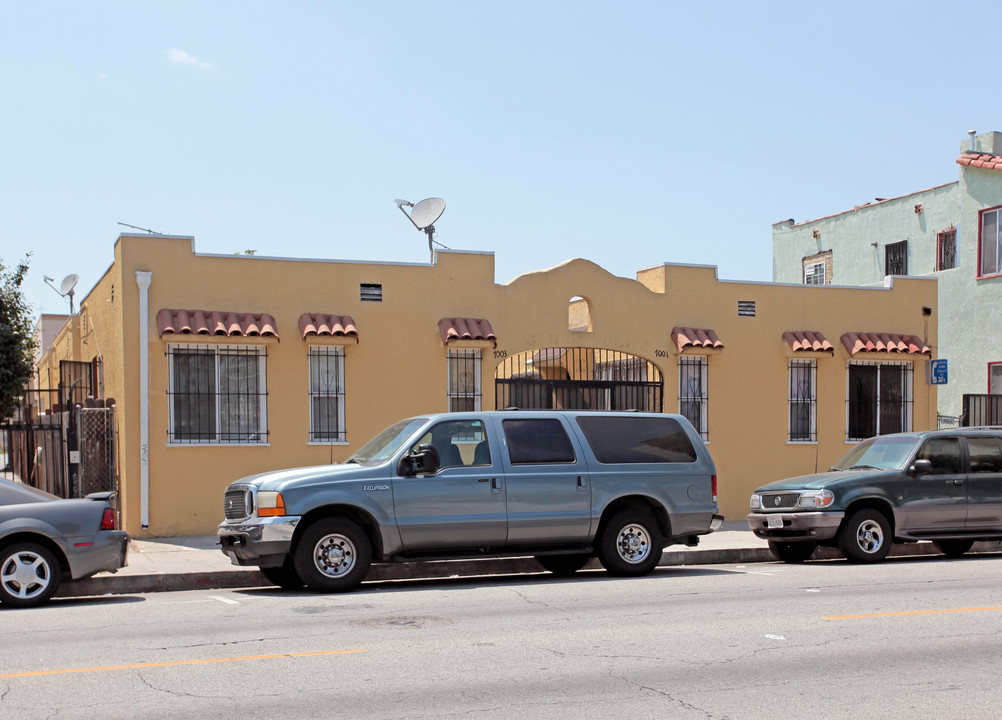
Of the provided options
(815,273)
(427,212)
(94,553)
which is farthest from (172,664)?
(815,273)

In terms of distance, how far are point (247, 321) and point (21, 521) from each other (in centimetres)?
648

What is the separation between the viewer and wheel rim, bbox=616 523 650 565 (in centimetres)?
1273

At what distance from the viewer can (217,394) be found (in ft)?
54.7

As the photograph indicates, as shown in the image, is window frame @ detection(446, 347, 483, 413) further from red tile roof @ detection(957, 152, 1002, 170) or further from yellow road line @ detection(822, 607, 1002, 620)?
red tile roof @ detection(957, 152, 1002, 170)

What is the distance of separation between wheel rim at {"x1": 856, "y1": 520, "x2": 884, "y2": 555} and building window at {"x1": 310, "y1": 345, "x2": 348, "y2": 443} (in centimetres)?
784

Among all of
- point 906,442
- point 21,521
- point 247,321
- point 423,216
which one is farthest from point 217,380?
point 906,442

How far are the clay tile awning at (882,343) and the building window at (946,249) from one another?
19.8ft

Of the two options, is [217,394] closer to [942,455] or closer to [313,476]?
[313,476]

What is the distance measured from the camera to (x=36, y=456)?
24.8 meters

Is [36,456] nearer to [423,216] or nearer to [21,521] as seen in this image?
[423,216]

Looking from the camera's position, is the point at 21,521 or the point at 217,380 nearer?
the point at 21,521

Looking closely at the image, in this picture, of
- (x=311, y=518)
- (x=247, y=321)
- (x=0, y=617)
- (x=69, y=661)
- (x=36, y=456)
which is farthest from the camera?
(x=36, y=456)

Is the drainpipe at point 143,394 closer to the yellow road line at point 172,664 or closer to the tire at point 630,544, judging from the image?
the tire at point 630,544

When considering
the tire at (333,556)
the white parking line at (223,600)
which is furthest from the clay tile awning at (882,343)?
the white parking line at (223,600)
